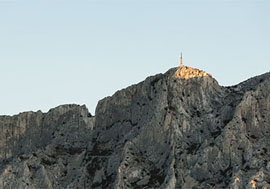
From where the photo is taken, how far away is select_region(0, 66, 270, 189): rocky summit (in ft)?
452

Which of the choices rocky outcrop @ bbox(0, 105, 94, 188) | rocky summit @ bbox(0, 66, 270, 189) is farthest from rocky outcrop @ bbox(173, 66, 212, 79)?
rocky outcrop @ bbox(0, 105, 94, 188)

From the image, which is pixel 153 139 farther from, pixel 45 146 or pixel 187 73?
pixel 45 146

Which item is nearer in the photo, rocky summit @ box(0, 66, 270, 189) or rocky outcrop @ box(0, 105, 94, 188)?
rocky summit @ box(0, 66, 270, 189)

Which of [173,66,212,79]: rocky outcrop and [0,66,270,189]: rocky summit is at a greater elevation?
[173,66,212,79]: rocky outcrop

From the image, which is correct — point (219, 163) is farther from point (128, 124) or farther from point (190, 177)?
point (128, 124)

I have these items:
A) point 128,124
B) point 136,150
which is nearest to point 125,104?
point 128,124

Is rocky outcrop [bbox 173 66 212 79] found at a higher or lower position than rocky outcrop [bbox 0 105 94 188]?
higher

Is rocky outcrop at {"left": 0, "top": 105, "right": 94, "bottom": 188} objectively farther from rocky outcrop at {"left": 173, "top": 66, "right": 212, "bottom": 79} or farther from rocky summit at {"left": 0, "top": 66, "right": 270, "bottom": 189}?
rocky outcrop at {"left": 173, "top": 66, "right": 212, "bottom": 79}

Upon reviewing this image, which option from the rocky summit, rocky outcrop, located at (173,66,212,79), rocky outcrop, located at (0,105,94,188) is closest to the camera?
the rocky summit

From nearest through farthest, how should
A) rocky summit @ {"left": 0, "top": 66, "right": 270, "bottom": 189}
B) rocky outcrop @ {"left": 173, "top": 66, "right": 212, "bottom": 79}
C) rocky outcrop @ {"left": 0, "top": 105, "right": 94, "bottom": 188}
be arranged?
rocky summit @ {"left": 0, "top": 66, "right": 270, "bottom": 189} < rocky outcrop @ {"left": 0, "top": 105, "right": 94, "bottom": 188} < rocky outcrop @ {"left": 173, "top": 66, "right": 212, "bottom": 79}

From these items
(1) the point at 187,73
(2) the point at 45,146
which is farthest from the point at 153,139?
(2) the point at 45,146

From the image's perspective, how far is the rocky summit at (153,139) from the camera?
5423 inches

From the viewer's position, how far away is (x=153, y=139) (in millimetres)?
149125

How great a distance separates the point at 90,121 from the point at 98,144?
29.8 ft
